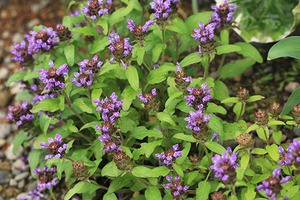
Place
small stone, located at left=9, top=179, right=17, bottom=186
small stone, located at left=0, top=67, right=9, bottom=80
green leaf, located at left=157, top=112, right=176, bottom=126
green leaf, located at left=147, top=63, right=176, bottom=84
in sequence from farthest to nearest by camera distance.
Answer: small stone, located at left=0, top=67, right=9, bottom=80
small stone, located at left=9, top=179, right=17, bottom=186
green leaf, located at left=147, top=63, right=176, bottom=84
green leaf, located at left=157, top=112, right=176, bottom=126

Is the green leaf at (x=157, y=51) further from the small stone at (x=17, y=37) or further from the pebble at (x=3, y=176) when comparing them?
the small stone at (x=17, y=37)

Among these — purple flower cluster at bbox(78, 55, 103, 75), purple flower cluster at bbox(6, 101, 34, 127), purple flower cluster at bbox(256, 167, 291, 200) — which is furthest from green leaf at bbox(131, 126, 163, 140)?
purple flower cluster at bbox(6, 101, 34, 127)

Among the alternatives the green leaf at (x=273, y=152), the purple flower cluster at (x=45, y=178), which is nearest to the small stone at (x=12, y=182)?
the purple flower cluster at (x=45, y=178)

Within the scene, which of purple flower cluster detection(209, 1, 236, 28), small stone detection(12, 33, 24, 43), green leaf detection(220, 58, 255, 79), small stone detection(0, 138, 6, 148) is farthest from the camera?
small stone detection(12, 33, 24, 43)

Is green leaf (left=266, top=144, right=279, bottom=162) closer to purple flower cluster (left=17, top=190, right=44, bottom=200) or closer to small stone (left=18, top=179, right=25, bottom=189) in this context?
purple flower cluster (left=17, top=190, right=44, bottom=200)

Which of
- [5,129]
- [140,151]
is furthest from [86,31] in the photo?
[5,129]

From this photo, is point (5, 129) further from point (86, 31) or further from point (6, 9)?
point (6, 9)

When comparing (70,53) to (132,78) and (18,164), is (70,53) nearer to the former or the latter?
(132,78)
